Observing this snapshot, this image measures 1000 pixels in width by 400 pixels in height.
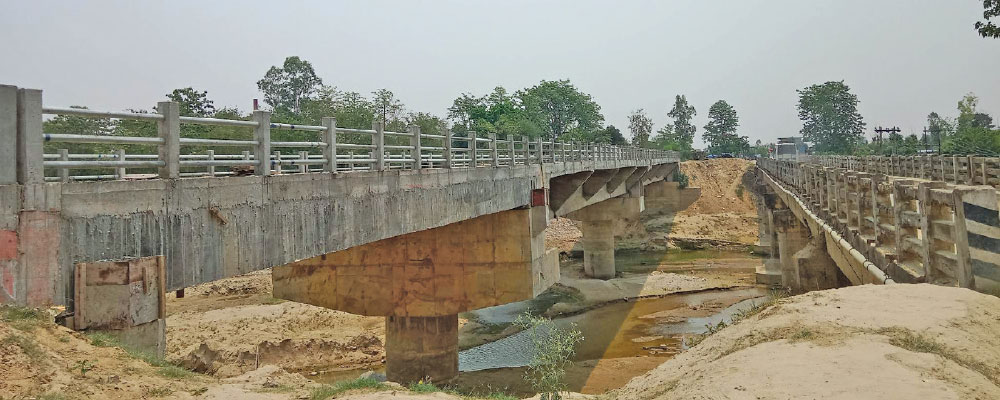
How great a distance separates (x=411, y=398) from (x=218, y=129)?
3186 cm

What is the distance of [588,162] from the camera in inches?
1038

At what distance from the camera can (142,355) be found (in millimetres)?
5898

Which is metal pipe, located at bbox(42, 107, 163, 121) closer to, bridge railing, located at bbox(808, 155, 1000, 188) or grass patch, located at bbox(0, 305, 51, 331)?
grass patch, located at bbox(0, 305, 51, 331)

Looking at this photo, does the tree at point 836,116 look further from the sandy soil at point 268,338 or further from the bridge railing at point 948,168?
the sandy soil at point 268,338

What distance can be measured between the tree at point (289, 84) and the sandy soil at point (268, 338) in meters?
63.7

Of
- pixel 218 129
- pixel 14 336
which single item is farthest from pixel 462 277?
pixel 218 129

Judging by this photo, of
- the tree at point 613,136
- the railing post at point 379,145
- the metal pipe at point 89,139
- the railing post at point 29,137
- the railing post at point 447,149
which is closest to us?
the railing post at point 29,137

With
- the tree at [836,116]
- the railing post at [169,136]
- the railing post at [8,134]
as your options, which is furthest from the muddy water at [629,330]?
the tree at [836,116]

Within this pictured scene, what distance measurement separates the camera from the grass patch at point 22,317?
4703mm

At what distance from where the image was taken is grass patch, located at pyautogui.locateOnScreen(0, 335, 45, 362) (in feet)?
14.9

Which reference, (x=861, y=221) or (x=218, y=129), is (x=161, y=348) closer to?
(x=861, y=221)

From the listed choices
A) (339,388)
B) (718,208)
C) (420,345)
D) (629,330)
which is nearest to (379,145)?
(339,388)

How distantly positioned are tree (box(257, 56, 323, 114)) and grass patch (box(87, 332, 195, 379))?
85193 mm

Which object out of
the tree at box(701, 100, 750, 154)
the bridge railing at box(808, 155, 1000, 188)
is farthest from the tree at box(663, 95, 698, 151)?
the bridge railing at box(808, 155, 1000, 188)
